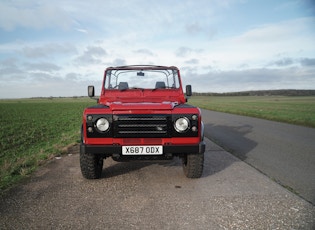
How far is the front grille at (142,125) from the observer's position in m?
4.06

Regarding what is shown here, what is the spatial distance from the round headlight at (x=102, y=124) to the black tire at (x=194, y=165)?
146cm

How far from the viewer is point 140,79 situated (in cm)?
613

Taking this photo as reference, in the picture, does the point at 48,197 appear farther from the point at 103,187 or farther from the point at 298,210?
the point at 298,210

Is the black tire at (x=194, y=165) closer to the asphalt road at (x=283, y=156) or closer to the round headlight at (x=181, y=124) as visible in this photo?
the round headlight at (x=181, y=124)

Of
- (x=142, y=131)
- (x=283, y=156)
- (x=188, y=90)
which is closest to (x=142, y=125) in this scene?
(x=142, y=131)

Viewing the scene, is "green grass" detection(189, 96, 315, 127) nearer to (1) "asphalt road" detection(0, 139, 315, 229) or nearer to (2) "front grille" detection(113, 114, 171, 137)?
(1) "asphalt road" detection(0, 139, 315, 229)

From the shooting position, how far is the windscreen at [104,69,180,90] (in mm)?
5914

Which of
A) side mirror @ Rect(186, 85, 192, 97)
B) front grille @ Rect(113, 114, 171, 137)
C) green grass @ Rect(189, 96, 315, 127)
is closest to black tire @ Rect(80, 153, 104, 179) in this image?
front grille @ Rect(113, 114, 171, 137)

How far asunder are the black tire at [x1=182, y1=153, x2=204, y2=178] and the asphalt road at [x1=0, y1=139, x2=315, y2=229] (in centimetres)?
11

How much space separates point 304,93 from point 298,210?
10536 cm

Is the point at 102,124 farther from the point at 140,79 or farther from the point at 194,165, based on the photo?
the point at 140,79

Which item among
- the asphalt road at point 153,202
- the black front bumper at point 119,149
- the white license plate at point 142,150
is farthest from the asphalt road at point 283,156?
the white license plate at point 142,150

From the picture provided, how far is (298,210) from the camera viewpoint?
3232 millimetres

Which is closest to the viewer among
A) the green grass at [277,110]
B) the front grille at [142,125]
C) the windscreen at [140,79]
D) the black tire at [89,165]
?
the front grille at [142,125]
